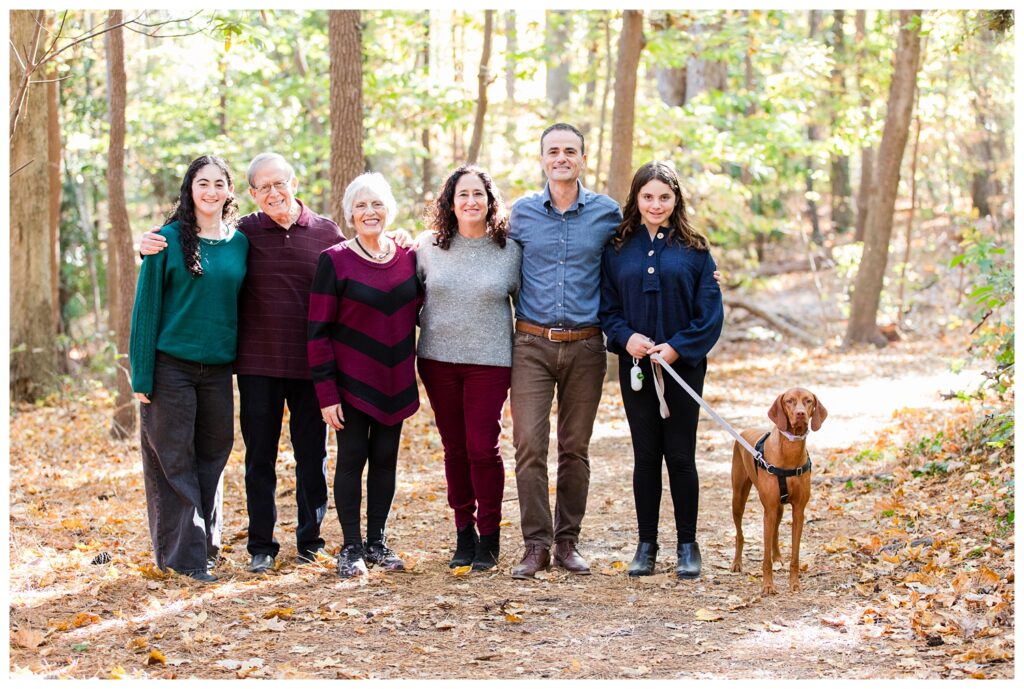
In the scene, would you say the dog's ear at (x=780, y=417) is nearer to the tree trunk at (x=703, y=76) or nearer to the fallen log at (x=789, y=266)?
the tree trunk at (x=703, y=76)

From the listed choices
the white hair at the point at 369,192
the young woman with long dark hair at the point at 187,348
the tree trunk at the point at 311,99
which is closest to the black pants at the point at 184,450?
the young woman with long dark hair at the point at 187,348

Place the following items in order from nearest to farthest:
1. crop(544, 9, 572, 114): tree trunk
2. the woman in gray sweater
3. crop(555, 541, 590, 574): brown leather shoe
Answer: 1. the woman in gray sweater
2. crop(555, 541, 590, 574): brown leather shoe
3. crop(544, 9, 572, 114): tree trunk

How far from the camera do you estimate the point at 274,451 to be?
5.55 m

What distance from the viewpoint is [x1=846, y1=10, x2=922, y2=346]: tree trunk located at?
50.8 ft

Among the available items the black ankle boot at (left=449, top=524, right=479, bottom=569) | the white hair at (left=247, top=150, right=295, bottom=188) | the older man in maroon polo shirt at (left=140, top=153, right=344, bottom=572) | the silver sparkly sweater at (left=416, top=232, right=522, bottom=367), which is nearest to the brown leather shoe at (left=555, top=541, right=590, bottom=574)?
the black ankle boot at (left=449, top=524, right=479, bottom=569)

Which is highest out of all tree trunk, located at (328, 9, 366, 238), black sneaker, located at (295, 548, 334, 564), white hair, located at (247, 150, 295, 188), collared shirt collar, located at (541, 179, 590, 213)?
tree trunk, located at (328, 9, 366, 238)

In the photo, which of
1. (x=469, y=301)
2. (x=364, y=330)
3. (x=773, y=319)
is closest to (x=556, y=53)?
(x=773, y=319)

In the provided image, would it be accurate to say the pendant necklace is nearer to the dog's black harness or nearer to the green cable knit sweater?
the green cable knit sweater

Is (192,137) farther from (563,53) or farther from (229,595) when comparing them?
(229,595)

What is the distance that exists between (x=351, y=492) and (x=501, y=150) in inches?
769

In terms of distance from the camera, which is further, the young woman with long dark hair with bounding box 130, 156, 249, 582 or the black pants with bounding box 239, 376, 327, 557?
the black pants with bounding box 239, 376, 327, 557

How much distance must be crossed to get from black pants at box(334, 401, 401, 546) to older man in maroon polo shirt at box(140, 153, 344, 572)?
0.86ft

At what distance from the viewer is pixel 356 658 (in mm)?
4184

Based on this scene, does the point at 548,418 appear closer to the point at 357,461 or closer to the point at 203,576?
the point at 357,461
